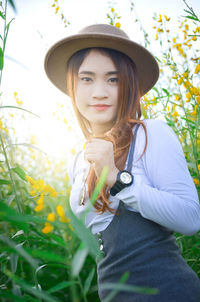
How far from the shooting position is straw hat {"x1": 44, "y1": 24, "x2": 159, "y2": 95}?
1.21 metres

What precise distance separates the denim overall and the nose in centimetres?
33

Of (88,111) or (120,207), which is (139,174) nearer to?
(120,207)

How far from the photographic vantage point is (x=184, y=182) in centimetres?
93

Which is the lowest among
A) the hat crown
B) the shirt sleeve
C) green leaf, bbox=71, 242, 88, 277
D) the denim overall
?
the denim overall

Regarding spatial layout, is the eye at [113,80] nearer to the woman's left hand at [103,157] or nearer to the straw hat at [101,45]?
the straw hat at [101,45]

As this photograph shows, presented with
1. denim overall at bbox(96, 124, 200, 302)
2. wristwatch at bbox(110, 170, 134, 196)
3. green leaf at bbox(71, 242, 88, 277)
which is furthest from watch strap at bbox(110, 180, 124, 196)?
green leaf at bbox(71, 242, 88, 277)

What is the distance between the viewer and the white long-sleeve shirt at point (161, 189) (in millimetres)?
885

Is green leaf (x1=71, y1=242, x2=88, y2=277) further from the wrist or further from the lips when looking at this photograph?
the lips

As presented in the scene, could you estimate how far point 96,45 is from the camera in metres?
1.24

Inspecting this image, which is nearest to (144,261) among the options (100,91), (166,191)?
(166,191)

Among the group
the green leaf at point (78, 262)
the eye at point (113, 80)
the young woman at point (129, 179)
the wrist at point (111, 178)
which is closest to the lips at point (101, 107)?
the young woman at point (129, 179)

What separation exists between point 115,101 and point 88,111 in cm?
16

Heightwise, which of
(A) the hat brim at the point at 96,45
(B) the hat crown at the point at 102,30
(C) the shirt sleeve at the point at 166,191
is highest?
(B) the hat crown at the point at 102,30

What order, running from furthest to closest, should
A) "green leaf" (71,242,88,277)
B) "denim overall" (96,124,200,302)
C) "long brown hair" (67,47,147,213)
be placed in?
"long brown hair" (67,47,147,213)
"denim overall" (96,124,200,302)
"green leaf" (71,242,88,277)
